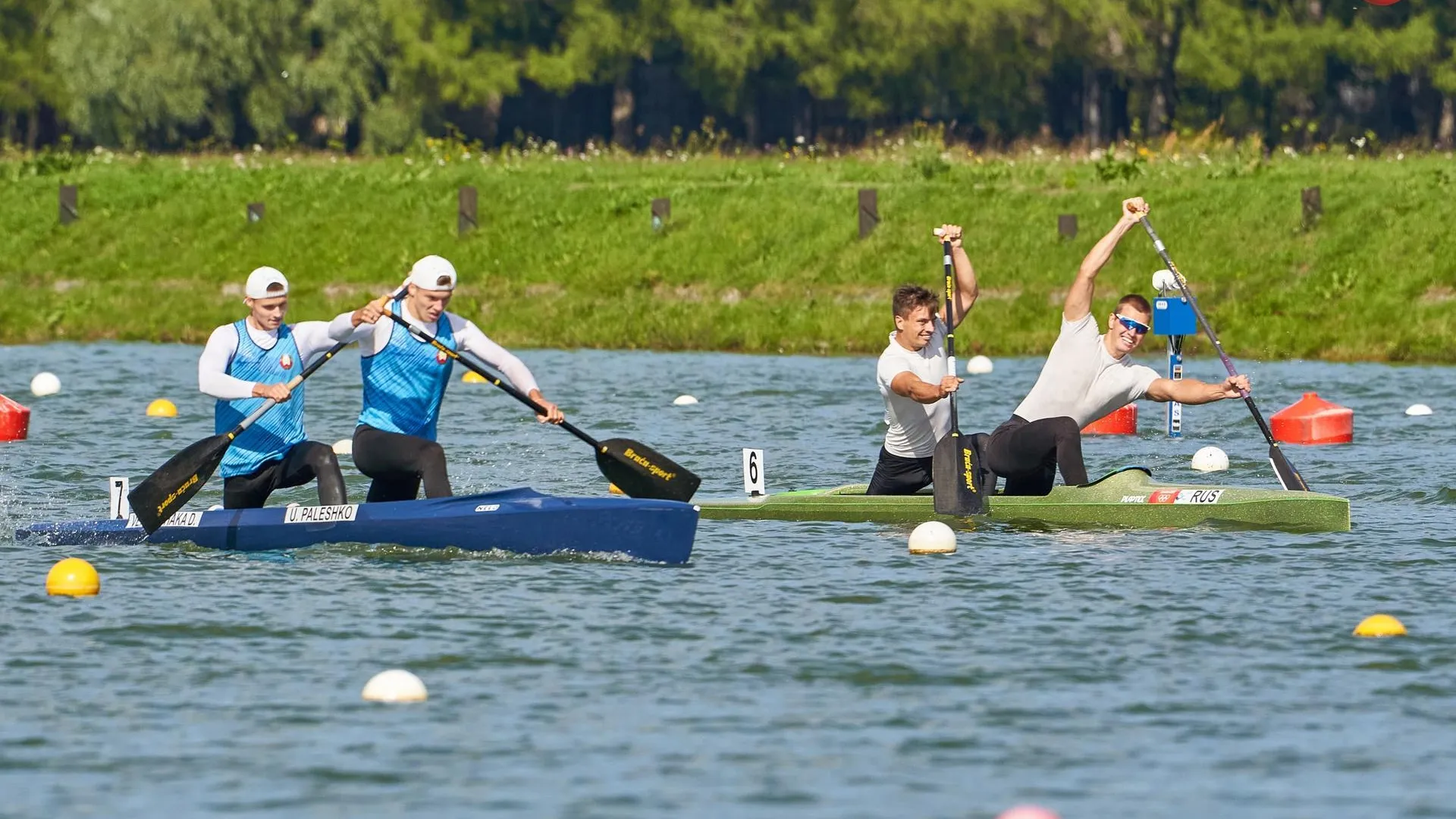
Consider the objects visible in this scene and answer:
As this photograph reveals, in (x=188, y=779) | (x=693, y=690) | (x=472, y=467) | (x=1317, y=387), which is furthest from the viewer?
(x=1317, y=387)

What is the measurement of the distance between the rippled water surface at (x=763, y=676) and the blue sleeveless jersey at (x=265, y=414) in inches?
23.3

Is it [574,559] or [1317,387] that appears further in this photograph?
[1317,387]

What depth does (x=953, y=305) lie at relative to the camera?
604 inches

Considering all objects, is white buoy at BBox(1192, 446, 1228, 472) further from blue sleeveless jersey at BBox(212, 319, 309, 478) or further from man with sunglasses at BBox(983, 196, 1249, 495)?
blue sleeveless jersey at BBox(212, 319, 309, 478)

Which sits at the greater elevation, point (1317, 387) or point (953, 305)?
point (953, 305)

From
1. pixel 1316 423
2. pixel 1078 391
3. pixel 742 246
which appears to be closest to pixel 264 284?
pixel 1078 391

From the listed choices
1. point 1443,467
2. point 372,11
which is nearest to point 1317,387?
point 1443,467

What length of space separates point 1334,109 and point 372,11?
72.1 feet

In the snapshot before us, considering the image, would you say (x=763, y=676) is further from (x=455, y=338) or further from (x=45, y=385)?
(x=45, y=385)

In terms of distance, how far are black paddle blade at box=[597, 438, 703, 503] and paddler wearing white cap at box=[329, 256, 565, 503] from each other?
65 cm

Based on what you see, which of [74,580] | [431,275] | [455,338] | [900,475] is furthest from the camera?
[900,475]

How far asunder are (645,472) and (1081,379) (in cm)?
275

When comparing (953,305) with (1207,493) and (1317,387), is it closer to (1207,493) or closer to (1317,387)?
(1207,493)

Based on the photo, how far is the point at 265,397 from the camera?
13.3 m
